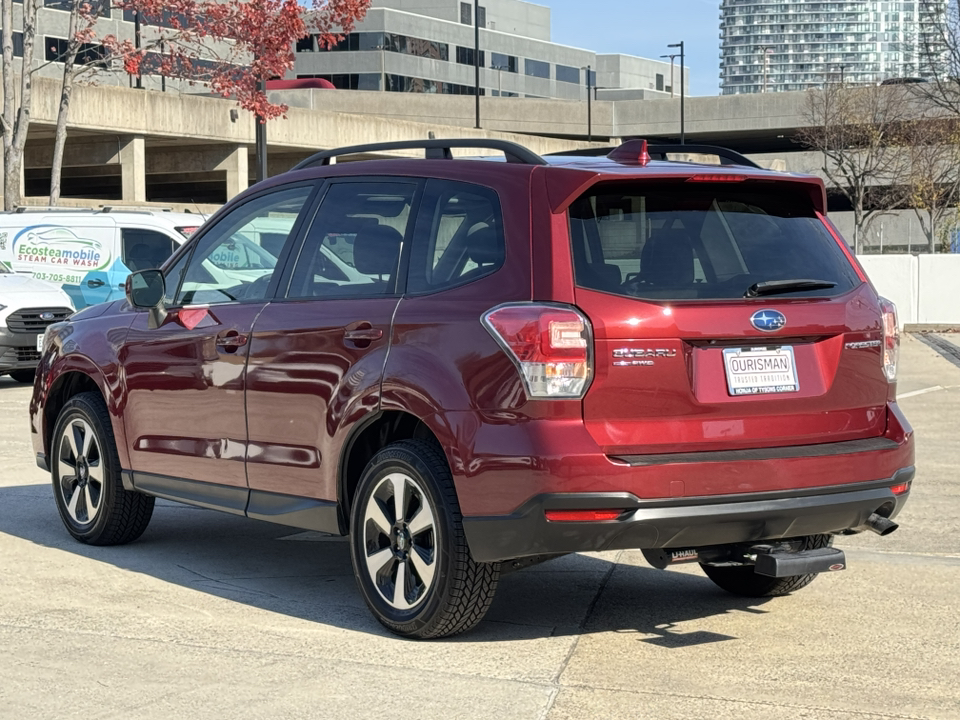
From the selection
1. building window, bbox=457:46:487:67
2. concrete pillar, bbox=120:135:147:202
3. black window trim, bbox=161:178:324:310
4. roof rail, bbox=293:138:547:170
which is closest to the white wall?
black window trim, bbox=161:178:324:310

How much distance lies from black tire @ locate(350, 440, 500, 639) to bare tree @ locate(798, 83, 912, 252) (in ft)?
196

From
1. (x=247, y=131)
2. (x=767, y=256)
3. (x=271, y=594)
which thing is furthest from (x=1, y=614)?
(x=247, y=131)

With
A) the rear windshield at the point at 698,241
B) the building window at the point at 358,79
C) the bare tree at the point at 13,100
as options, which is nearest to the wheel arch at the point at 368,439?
the rear windshield at the point at 698,241

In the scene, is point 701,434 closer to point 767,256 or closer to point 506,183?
point 767,256

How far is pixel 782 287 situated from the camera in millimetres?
5508

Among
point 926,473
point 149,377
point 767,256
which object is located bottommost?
point 926,473

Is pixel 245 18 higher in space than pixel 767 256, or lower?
higher

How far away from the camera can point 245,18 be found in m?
25.0

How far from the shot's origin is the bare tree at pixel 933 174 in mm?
61156

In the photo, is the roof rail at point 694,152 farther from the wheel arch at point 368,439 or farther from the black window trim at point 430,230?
the wheel arch at point 368,439

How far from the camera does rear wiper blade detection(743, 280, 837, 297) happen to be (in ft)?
17.9

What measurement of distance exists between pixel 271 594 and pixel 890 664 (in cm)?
266

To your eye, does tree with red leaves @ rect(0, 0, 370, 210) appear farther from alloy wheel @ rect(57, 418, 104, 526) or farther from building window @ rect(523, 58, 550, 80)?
building window @ rect(523, 58, 550, 80)

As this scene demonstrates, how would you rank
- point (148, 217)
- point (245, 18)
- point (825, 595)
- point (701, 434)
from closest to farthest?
point (701, 434), point (825, 595), point (148, 217), point (245, 18)
